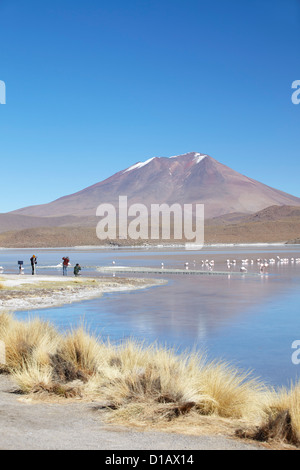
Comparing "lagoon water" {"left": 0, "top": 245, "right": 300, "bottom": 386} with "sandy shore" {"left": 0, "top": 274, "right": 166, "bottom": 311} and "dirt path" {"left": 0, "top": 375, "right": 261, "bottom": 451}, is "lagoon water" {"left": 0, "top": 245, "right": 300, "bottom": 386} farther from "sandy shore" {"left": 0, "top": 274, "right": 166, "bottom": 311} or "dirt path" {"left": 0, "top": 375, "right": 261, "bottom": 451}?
"dirt path" {"left": 0, "top": 375, "right": 261, "bottom": 451}

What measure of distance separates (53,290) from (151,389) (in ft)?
52.2

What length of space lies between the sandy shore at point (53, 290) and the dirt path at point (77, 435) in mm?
10781

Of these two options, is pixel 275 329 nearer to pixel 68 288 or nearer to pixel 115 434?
pixel 115 434

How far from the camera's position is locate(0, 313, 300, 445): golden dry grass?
17.7 feet

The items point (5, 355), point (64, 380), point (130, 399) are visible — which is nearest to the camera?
point (130, 399)

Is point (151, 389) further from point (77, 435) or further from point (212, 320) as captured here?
point (212, 320)

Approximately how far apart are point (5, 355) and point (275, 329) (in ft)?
20.7

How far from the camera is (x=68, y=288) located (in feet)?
73.2

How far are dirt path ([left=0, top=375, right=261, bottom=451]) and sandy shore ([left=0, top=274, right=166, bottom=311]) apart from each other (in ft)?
35.4

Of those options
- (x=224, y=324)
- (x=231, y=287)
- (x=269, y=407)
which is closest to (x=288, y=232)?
(x=231, y=287)

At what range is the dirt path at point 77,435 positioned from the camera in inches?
184
